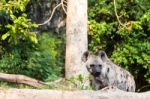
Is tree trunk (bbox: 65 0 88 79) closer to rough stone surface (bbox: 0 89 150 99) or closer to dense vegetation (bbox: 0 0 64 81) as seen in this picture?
dense vegetation (bbox: 0 0 64 81)

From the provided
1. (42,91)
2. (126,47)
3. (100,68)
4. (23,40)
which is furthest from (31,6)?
(42,91)

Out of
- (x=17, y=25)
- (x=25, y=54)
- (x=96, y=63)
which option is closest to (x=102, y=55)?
(x=96, y=63)

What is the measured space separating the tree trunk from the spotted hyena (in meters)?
1.81

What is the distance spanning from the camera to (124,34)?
14352 mm

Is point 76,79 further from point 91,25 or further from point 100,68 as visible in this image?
point 91,25

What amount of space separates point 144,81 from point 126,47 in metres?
1.30

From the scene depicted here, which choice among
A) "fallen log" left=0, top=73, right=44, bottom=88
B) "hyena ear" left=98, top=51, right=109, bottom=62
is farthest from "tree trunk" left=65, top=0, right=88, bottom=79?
"fallen log" left=0, top=73, right=44, bottom=88

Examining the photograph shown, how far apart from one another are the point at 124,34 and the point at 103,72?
4.27 meters

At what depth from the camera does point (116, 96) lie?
322 inches

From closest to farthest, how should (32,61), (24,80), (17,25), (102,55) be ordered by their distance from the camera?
(24,80) → (102,55) → (17,25) → (32,61)

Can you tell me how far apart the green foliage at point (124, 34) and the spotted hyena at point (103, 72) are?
3.27m

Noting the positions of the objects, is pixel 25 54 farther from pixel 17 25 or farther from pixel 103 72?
pixel 103 72

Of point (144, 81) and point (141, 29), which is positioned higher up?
point (141, 29)

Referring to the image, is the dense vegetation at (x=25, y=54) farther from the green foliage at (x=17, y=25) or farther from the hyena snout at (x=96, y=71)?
the hyena snout at (x=96, y=71)
